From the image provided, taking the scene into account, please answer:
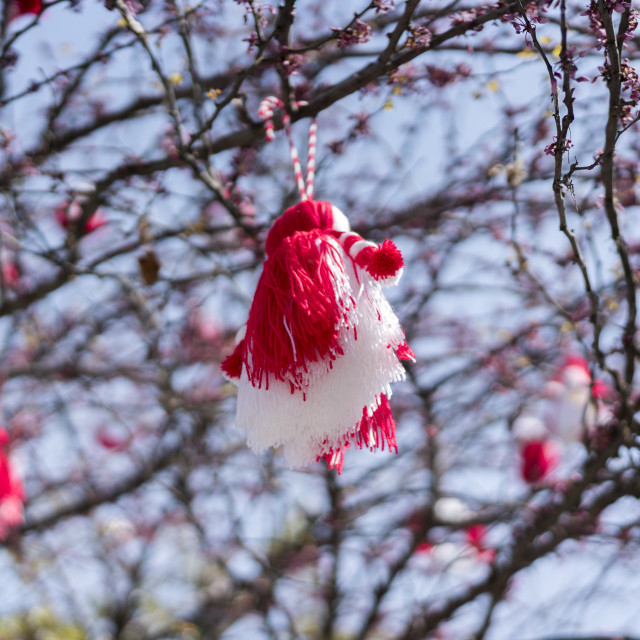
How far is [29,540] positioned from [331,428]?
413 centimetres

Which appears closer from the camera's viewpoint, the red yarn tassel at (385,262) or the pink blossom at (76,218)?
the red yarn tassel at (385,262)

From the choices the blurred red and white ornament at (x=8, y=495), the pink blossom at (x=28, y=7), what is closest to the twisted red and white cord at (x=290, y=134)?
the pink blossom at (x=28, y=7)

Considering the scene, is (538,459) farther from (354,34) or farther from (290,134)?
(354,34)

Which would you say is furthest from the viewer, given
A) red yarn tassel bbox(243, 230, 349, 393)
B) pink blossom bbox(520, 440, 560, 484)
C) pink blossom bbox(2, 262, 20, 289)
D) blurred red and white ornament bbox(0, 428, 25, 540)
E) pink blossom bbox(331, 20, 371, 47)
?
pink blossom bbox(520, 440, 560, 484)

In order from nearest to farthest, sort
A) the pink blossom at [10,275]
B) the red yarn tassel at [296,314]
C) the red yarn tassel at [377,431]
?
the red yarn tassel at [296,314] < the red yarn tassel at [377,431] < the pink blossom at [10,275]

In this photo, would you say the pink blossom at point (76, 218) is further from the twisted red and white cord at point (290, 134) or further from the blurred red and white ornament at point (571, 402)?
the blurred red and white ornament at point (571, 402)

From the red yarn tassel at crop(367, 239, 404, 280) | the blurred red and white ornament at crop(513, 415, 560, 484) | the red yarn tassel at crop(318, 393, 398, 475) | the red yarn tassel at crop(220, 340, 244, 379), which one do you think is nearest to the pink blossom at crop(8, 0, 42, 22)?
the red yarn tassel at crop(220, 340, 244, 379)

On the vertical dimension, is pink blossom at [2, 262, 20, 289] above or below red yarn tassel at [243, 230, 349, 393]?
above

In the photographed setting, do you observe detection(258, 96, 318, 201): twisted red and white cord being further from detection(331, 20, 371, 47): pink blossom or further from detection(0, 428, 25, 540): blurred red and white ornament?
detection(0, 428, 25, 540): blurred red and white ornament

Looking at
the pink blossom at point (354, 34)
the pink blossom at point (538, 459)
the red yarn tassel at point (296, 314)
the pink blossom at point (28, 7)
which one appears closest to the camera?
the red yarn tassel at point (296, 314)

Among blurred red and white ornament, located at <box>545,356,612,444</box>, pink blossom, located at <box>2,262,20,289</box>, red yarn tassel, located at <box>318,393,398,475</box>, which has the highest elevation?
pink blossom, located at <box>2,262,20,289</box>

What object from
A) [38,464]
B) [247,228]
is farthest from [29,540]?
[247,228]

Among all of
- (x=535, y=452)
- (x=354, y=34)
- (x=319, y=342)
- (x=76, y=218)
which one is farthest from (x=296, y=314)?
(x=535, y=452)

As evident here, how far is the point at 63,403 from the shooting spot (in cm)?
418
